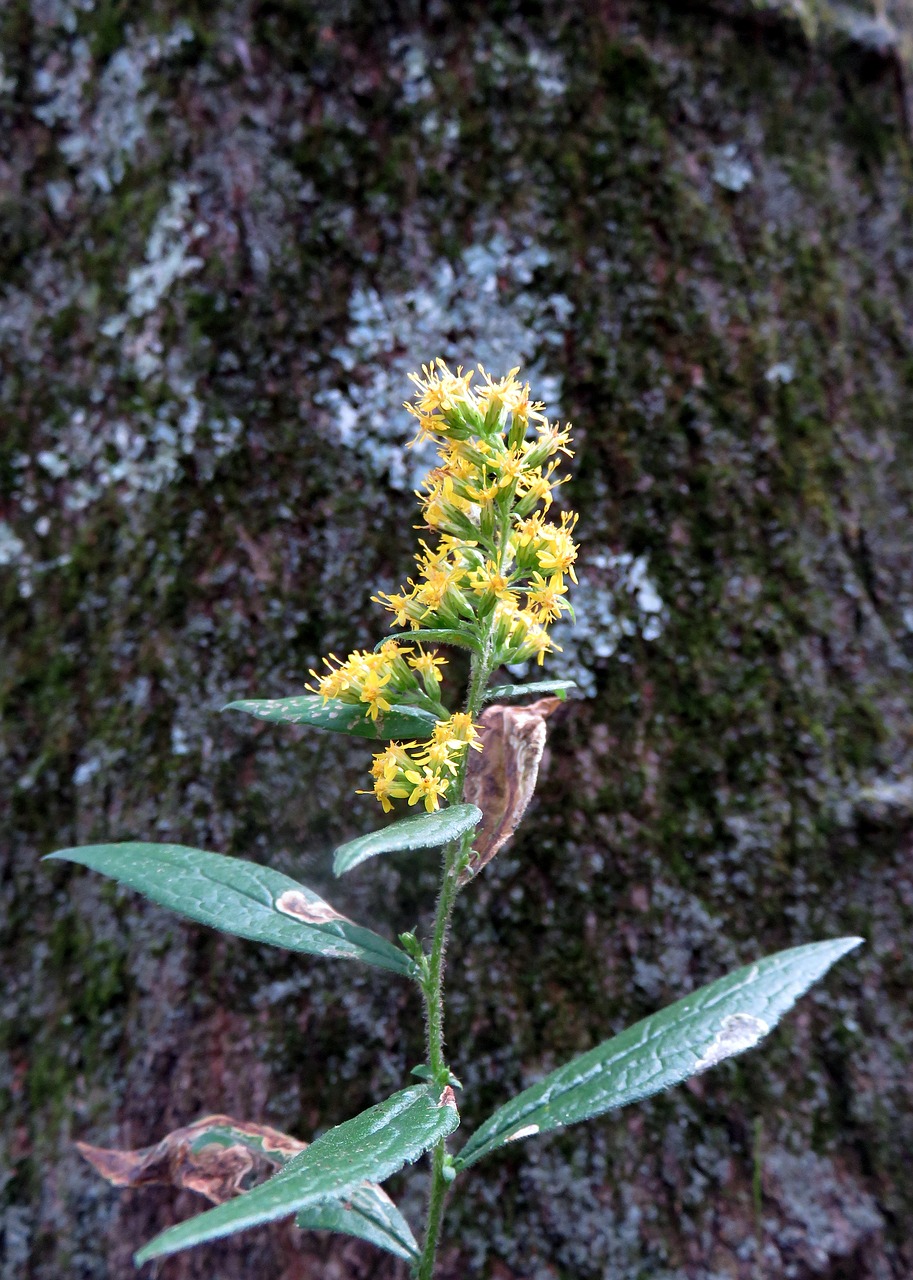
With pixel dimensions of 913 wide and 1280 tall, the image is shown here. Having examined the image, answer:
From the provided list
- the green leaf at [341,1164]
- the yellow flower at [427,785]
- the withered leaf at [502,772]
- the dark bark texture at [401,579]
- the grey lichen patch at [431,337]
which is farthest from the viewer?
the grey lichen patch at [431,337]

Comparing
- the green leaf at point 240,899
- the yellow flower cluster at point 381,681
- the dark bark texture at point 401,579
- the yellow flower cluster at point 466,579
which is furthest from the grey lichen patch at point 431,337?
the green leaf at point 240,899

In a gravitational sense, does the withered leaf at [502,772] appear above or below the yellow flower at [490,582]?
below

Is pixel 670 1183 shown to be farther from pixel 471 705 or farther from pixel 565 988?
pixel 471 705

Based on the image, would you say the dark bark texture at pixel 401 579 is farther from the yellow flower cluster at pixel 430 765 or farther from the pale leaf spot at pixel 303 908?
the yellow flower cluster at pixel 430 765

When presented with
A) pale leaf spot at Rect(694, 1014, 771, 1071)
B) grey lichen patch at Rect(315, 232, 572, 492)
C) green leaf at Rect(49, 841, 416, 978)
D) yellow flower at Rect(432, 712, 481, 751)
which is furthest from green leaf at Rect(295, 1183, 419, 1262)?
grey lichen patch at Rect(315, 232, 572, 492)

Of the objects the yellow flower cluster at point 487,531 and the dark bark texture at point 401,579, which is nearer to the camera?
the yellow flower cluster at point 487,531

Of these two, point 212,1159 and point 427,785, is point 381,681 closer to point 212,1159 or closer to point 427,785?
point 427,785

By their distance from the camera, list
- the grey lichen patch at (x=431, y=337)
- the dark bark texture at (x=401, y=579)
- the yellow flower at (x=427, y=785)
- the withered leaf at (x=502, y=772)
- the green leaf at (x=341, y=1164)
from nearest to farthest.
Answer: the green leaf at (x=341, y=1164) → the yellow flower at (x=427, y=785) → the withered leaf at (x=502, y=772) → the dark bark texture at (x=401, y=579) → the grey lichen patch at (x=431, y=337)

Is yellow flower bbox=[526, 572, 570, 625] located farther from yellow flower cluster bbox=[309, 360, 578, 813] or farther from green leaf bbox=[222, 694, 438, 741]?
green leaf bbox=[222, 694, 438, 741]
